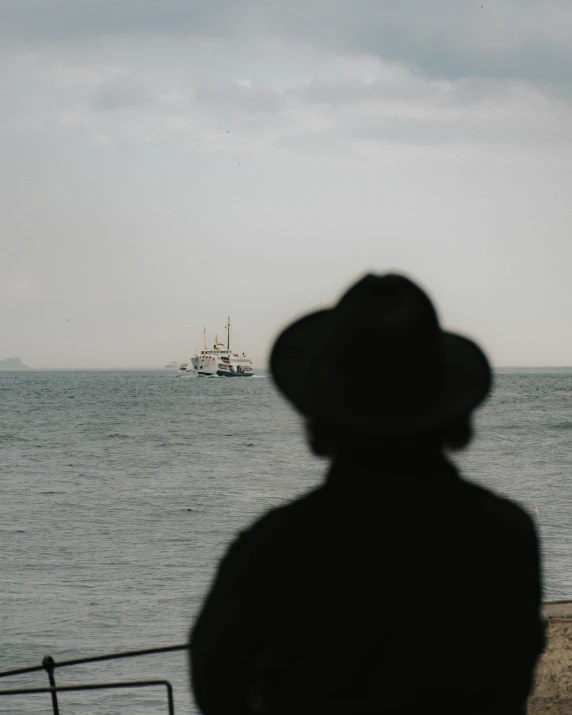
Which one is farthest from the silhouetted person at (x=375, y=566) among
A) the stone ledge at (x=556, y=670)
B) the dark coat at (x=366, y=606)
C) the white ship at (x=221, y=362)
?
the white ship at (x=221, y=362)

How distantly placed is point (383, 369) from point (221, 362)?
507 feet

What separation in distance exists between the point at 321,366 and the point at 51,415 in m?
100

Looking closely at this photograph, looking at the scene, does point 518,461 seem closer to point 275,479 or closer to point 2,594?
point 275,479

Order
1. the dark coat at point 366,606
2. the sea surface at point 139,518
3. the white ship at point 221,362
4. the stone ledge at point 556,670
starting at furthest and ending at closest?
the white ship at point 221,362 < the sea surface at point 139,518 < the stone ledge at point 556,670 < the dark coat at point 366,606

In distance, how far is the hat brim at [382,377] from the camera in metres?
1.59

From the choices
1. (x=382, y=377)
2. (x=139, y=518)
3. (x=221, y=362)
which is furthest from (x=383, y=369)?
(x=221, y=362)

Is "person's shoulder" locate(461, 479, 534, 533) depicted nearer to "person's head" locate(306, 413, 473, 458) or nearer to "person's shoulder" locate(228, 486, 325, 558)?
"person's head" locate(306, 413, 473, 458)

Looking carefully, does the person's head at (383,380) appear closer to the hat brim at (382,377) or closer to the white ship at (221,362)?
the hat brim at (382,377)

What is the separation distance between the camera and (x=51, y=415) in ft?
322

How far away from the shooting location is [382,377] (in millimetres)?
1596

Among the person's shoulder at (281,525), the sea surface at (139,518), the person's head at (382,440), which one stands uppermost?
the person's head at (382,440)

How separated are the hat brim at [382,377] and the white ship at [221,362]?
147 meters

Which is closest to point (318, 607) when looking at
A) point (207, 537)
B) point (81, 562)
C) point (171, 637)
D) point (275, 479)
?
point (171, 637)

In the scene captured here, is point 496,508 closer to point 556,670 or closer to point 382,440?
Result: point 382,440
